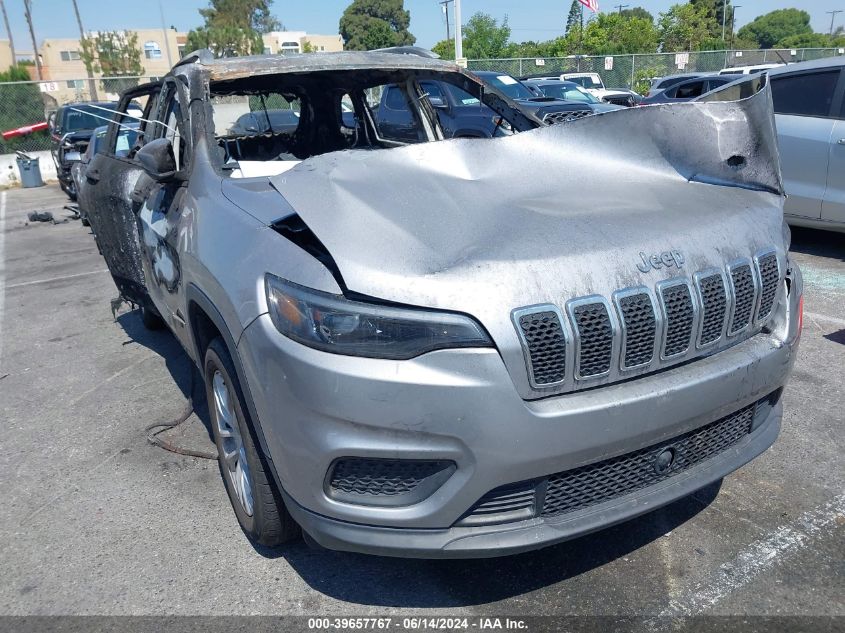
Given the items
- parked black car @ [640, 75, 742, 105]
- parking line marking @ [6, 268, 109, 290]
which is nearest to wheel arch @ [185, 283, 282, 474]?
parking line marking @ [6, 268, 109, 290]

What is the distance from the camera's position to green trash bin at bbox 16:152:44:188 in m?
17.5

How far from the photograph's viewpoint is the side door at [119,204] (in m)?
4.21

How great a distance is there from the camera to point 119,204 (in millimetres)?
4316

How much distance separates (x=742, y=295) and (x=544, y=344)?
850 millimetres

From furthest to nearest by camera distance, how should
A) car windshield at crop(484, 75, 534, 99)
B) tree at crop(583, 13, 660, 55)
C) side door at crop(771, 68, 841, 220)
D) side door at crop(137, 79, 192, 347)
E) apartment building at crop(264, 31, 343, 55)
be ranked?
1. apartment building at crop(264, 31, 343, 55)
2. tree at crop(583, 13, 660, 55)
3. car windshield at crop(484, 75, 534, 99)
4. side door at crop(771, 68, 841, 220)
5. side door at crop(137, 79, 192, 347)

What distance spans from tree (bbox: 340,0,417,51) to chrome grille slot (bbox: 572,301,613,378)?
96468 mm

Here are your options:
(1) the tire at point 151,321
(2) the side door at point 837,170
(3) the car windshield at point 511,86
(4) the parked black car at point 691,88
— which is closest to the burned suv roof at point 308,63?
(1) the tire at point 151,321

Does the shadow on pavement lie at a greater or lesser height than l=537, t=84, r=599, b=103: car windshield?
lesser

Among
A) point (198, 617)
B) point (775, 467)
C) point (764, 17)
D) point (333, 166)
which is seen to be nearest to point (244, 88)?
point (333, 166)

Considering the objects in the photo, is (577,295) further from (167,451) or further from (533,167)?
(167,451)

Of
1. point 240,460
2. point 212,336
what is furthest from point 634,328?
point 212,336

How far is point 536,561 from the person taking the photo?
2725mm

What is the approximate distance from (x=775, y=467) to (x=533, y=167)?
1824 millimetres

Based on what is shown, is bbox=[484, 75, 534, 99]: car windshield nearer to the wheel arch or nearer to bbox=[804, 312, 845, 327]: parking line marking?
bbox=[804, 312, 845, 327]: parking line marking
